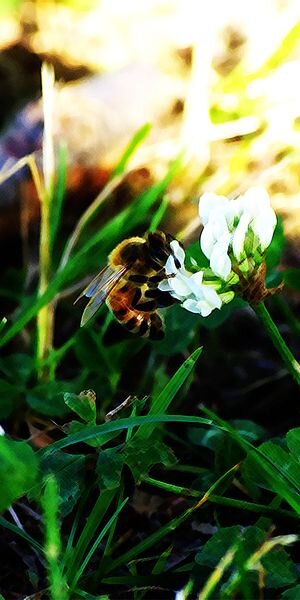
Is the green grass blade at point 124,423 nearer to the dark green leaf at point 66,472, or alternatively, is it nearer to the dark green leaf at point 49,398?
the dark green leaf at point 66,472

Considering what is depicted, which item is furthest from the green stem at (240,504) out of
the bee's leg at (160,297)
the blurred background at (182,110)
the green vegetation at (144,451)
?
the blurred background at (182,110)

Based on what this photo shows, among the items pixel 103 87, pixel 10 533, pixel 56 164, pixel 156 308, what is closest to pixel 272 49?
pixel 103 87

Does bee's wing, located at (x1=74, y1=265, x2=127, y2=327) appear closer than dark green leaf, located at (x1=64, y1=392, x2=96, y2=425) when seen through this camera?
No

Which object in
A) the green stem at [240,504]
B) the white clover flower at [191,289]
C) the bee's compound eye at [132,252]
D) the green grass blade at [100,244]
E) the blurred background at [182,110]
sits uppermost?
the blurred background at [182,110]

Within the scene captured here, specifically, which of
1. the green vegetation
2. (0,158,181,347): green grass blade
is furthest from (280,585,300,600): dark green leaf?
(0,158,181,347): green grass blade

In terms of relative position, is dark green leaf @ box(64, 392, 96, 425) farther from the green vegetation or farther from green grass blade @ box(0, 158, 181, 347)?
green grass blade @ box(0, 158, 181, 347)

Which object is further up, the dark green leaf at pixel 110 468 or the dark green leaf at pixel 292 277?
the dark green leaf at pixel 292 277

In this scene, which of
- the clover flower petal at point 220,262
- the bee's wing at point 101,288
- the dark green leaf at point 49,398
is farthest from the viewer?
the dark green leaf at point 49,398

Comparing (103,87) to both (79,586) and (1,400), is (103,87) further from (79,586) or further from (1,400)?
(79,586)
